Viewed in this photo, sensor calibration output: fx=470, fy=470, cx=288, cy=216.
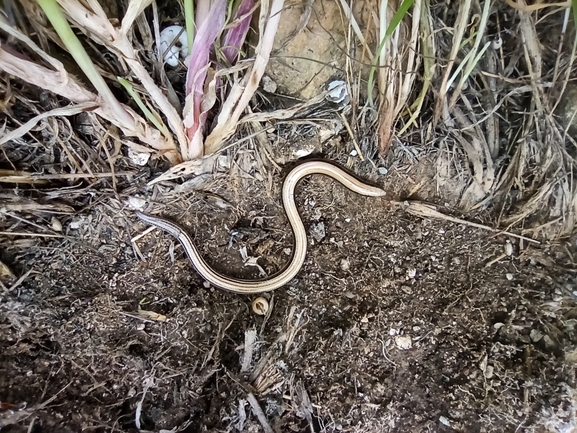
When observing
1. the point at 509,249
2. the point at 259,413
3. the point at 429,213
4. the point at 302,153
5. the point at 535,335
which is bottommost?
the point at 259,413

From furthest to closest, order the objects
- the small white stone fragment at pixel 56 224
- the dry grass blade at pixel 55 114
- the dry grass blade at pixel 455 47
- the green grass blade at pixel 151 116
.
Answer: the small white stone fragment at pixel 56 224, the dry grass blade at pixel 455 47, the green grass blade at pixel 151 116, the dry grass blade at pixel 55 114

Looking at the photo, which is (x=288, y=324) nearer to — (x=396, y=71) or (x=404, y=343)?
(x=404, y=343)

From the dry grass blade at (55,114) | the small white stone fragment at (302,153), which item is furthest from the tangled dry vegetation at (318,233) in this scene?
the dry grass blade at (55,114)

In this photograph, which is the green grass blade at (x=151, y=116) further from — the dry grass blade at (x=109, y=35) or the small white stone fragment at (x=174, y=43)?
the small white stone fragment at (x=174, y=43)

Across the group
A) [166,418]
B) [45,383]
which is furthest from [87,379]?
[166,418]

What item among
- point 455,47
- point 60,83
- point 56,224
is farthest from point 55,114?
point 455,47

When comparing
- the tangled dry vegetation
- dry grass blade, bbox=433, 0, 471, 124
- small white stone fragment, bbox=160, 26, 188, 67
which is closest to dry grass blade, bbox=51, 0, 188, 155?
the tangled dry vegetation

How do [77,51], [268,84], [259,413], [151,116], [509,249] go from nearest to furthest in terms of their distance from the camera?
[77,51], [151,116], [259,413], [268,84], [509,249]

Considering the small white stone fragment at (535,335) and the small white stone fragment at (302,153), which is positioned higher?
the small white stone fragment at (302,153)
